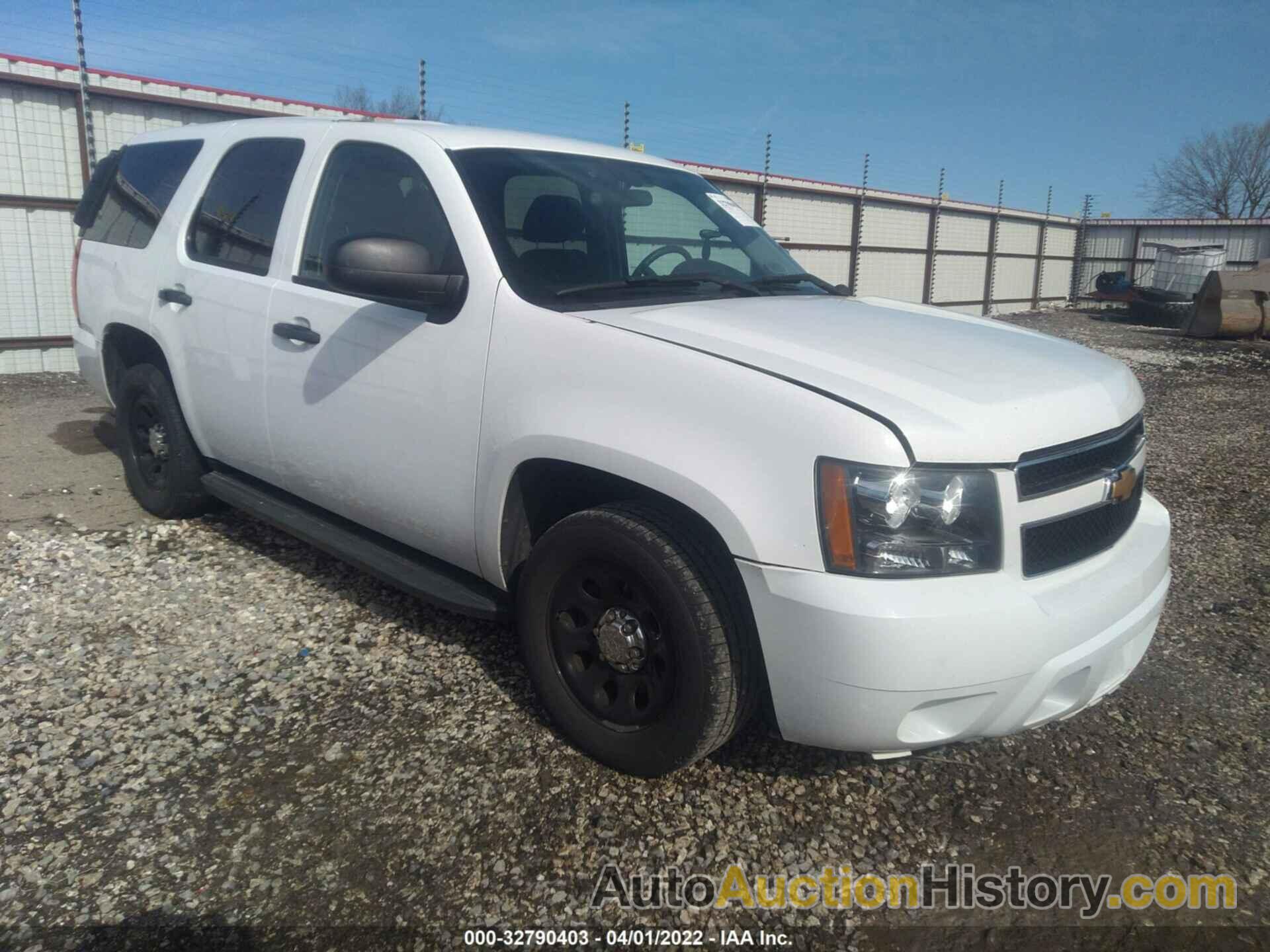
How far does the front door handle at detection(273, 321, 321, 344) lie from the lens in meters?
3.41

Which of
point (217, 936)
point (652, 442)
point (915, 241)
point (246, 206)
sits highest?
point (246, 206)

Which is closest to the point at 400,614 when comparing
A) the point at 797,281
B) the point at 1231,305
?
the point at 797,281

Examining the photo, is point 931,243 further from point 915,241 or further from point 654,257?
point 654,257

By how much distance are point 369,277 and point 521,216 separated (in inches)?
24.2

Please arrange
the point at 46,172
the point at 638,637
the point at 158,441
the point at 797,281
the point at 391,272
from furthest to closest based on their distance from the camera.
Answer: the point at 46,172 < the point at 158,441 < the point at 797,281 < the point at 391,272 < the point at 638,637

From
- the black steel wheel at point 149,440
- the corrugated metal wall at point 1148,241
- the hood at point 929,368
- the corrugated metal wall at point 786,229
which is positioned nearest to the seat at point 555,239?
the hood at point 929,368

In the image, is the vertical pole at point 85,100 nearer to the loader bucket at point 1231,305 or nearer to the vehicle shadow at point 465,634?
the vehicle shadow at point 465,634

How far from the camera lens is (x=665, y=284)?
3.22m

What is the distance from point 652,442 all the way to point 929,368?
0.78 metres

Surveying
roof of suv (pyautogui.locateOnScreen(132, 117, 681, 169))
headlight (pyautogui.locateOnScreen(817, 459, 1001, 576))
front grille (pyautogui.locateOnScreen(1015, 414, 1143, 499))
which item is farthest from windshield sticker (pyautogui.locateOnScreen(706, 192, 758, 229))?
headlight (pyautogui.locateOnScreen(817, 459, 1001, 576))

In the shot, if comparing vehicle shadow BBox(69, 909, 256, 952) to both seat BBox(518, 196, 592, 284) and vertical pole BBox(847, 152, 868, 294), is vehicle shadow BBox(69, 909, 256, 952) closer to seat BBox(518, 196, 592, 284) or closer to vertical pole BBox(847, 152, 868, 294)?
seat BBox(518, 196, 592, 284)

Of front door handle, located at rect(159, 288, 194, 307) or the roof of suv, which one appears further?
front door handle, located at rect(159, 288, 194, 307)

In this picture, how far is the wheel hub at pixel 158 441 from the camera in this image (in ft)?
15.0

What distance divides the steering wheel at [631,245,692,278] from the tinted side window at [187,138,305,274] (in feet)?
4.90
